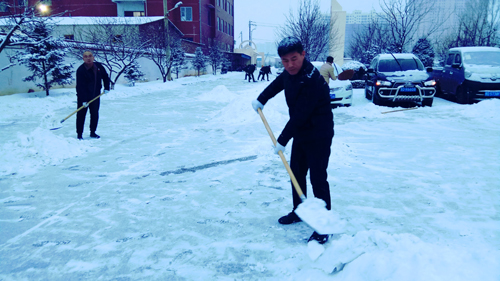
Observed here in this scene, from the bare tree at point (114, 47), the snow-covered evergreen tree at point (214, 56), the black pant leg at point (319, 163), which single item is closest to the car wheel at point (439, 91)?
the black pant leg at point (319, 163)

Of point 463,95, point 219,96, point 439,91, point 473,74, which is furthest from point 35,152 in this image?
point 439,91

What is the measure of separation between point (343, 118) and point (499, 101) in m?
4.63

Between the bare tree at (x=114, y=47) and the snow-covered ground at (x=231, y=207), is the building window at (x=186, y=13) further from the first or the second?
the snow-covered ground at (x=231, y=207)

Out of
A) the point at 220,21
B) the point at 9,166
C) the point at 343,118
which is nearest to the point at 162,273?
the point at 9,166

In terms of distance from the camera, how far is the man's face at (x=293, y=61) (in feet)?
9.02

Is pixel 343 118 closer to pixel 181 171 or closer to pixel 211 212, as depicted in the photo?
pixel 181 171

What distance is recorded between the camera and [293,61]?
2.76 meters

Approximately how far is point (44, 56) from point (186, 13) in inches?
1349

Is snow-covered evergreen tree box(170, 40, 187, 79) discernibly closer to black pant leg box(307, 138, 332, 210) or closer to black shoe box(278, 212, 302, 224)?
black shoe box(278, 212, 302, 224)

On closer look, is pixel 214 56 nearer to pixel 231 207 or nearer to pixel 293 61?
pixel 231 207

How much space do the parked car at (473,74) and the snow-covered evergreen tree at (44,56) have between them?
14.8 m

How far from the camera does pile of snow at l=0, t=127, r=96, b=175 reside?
16.5 ft

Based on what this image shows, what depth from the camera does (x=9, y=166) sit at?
197 inches

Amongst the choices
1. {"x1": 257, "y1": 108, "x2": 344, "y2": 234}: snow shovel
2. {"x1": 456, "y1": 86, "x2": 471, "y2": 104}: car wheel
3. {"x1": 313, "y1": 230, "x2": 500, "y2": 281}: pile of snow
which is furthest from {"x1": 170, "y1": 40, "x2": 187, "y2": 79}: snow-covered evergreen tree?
{"x1": 313, "y1": 230, "x2": 500, "y2": 281}: pile of snow
